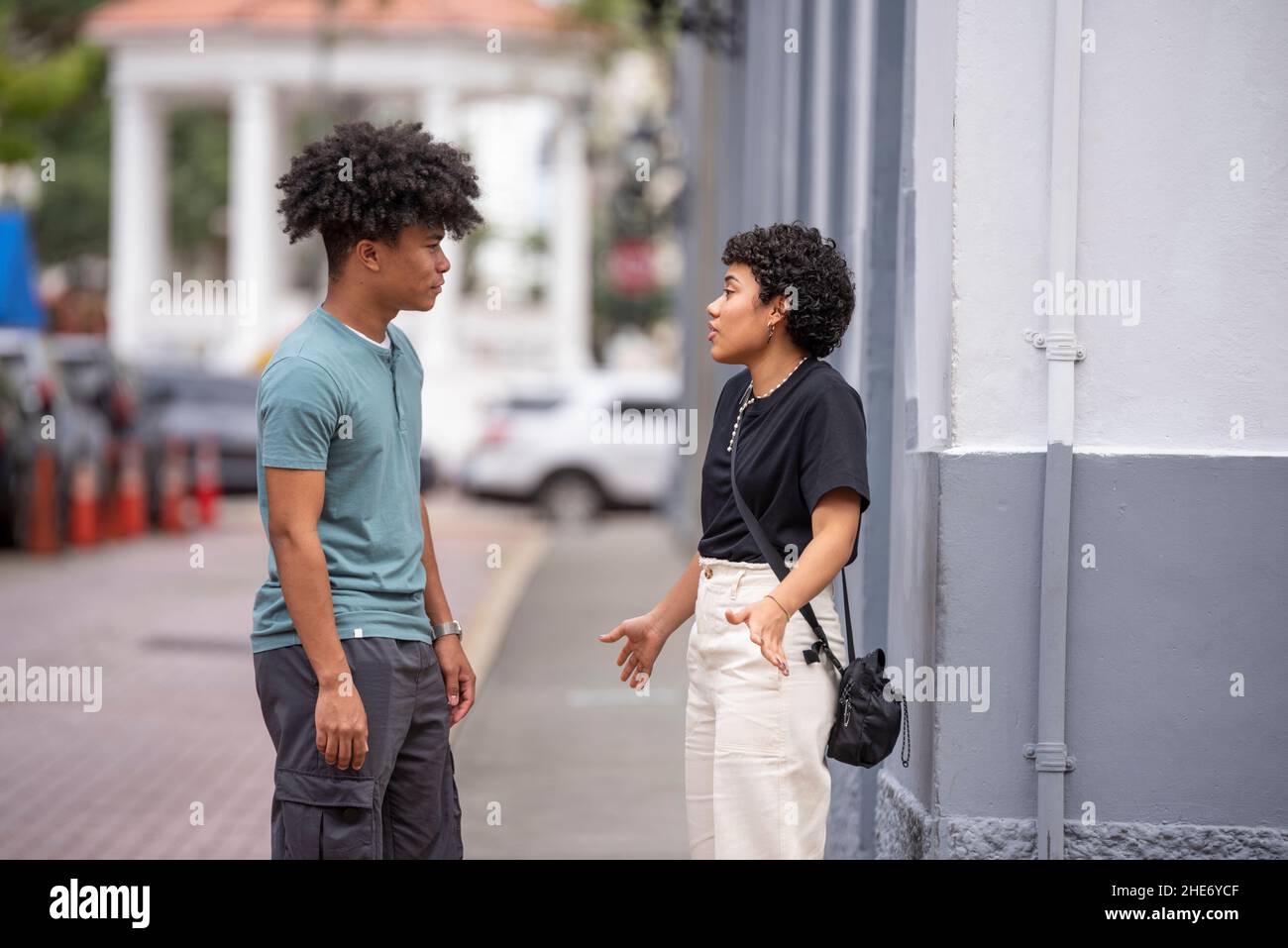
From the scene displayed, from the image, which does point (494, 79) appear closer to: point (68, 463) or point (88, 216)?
point (88, 216)

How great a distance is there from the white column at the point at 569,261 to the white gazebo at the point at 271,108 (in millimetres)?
42

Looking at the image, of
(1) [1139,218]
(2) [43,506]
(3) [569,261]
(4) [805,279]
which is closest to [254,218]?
(3) [569,261]

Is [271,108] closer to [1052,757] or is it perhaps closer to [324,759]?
[1052,757]

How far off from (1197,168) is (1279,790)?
1.64 meters

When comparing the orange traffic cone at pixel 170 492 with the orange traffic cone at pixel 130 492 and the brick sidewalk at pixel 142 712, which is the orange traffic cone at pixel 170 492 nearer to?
the orange traffic cone at pixel 130 492

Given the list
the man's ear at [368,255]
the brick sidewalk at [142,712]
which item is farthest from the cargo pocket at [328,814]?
the brick sidewalk at [142,712]

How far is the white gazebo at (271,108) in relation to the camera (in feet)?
127

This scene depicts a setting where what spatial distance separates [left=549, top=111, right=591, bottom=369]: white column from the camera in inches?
1606

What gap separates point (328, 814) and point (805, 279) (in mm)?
1536

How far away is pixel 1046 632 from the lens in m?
4.67

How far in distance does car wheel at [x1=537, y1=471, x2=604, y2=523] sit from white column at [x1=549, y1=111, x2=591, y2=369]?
17101 mm

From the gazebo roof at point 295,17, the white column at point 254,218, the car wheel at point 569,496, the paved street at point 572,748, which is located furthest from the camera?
the white column at point 254,218

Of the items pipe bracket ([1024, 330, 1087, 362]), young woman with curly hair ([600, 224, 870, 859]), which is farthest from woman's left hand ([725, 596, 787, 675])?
pipe bracket ([1024, 330, 1087, 362])

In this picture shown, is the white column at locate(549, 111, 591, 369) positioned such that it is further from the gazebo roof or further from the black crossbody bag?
the black crossbody bag
